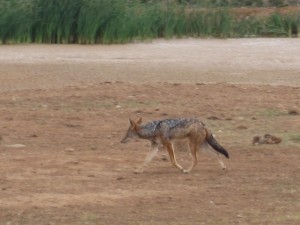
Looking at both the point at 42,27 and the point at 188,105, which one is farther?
the point at 42,27

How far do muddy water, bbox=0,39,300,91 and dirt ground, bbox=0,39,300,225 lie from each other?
4 cm

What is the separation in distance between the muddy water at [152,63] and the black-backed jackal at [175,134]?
30.3 ft

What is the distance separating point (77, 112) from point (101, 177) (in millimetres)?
5212

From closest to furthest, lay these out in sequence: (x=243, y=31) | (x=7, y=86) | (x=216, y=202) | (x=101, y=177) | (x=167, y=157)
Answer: (x=216, y=202) → (x=101, y=177) → (x=167, y=157) → (x=7, y=86) → (x=243, y=31)

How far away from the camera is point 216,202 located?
427 inches

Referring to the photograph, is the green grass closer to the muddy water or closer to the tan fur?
the muddy water

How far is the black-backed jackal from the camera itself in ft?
39.7

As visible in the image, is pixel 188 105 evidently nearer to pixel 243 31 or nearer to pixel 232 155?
pixel 232 155

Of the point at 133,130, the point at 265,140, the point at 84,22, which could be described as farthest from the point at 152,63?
the point at 133,130

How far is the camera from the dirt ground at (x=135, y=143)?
1052 cm

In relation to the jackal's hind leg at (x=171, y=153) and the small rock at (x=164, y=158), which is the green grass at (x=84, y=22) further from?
the jackal's hind leg at (x=171, y=153)

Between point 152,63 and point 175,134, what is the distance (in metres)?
14.8

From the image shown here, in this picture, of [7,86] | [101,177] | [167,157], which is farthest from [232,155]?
[7,86]

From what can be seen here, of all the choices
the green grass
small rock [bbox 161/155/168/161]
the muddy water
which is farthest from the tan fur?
the green grass
